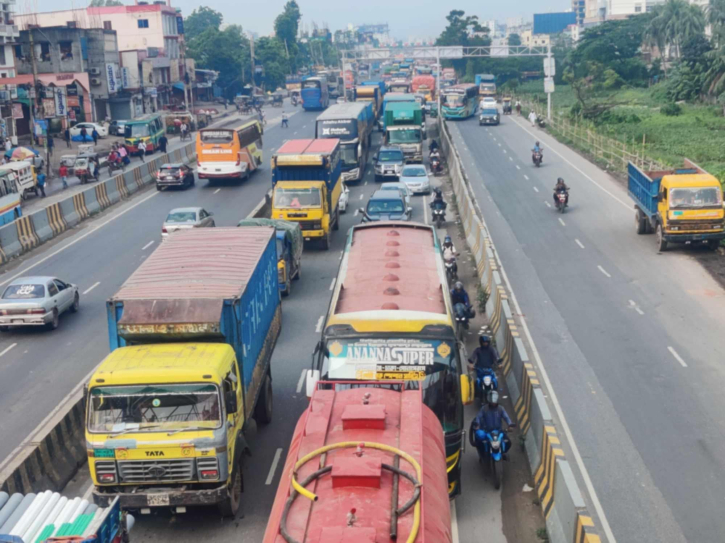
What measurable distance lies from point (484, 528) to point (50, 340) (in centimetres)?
1336

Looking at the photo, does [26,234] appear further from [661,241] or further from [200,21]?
[200,21]

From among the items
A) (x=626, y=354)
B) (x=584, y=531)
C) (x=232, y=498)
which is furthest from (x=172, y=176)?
(x=584, y=531)

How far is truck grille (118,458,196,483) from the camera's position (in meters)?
11.4

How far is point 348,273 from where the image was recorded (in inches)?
610

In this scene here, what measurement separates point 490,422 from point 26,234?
2351 centimetres

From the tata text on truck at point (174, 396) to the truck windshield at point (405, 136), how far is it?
3701cm

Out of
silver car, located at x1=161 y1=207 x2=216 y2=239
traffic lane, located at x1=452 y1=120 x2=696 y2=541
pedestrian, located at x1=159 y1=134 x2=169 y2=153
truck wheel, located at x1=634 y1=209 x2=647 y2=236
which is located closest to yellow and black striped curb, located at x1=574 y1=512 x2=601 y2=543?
traffic lane, located at x1=452 y1=120 x2=696 y2=541

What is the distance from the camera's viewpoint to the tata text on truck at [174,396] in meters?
11.4

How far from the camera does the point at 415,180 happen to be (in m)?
41.2

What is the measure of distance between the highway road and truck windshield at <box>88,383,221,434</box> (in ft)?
19.5

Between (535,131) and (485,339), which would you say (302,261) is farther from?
(535,131)

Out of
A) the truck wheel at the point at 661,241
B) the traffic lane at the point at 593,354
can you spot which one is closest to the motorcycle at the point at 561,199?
the traffic lane at the point at 593,354

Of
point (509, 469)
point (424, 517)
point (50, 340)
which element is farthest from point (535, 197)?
point (424, 517)

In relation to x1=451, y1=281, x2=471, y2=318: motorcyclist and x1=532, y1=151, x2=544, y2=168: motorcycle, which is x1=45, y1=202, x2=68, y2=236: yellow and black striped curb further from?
x1=532, y1=151, x2=544, y2=168: motorcycle
